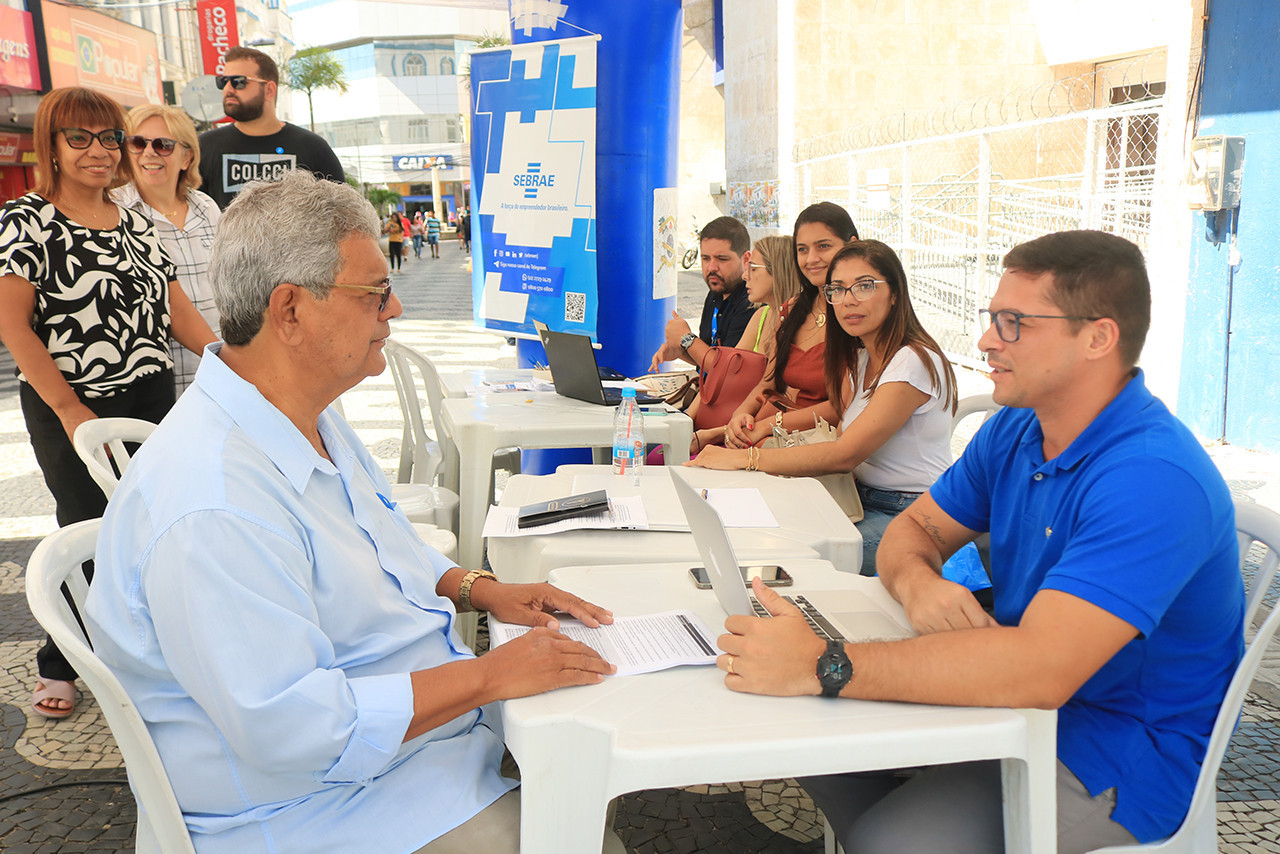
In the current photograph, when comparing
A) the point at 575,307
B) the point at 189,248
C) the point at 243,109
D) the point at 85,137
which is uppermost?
the point at 243,109

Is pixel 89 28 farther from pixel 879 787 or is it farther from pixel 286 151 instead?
pixel 879 787

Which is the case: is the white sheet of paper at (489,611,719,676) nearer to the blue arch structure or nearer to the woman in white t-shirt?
the woman in white t-shirt

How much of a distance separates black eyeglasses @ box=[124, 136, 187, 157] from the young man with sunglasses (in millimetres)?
925

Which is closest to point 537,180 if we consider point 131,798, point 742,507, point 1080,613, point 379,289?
point 742,507

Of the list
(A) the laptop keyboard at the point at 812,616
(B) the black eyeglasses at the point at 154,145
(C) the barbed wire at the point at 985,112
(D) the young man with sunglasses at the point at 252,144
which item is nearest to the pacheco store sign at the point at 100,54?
(D) the young man with sunglasses at the point at 252,144

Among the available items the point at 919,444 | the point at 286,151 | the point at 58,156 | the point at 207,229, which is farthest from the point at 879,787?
the point at 286,151

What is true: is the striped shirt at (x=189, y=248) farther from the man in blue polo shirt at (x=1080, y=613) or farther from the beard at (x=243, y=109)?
the man in blue polo shirt at (x=1080, y=613)

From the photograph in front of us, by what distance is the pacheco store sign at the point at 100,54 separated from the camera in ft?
48.0

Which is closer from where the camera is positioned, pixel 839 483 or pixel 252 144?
pixel 839 483

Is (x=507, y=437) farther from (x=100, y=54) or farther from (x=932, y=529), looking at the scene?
(x=100, y=54)

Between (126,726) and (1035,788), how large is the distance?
126cm

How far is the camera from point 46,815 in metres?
2.39

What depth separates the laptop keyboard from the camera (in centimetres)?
154

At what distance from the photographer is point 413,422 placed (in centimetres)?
438
